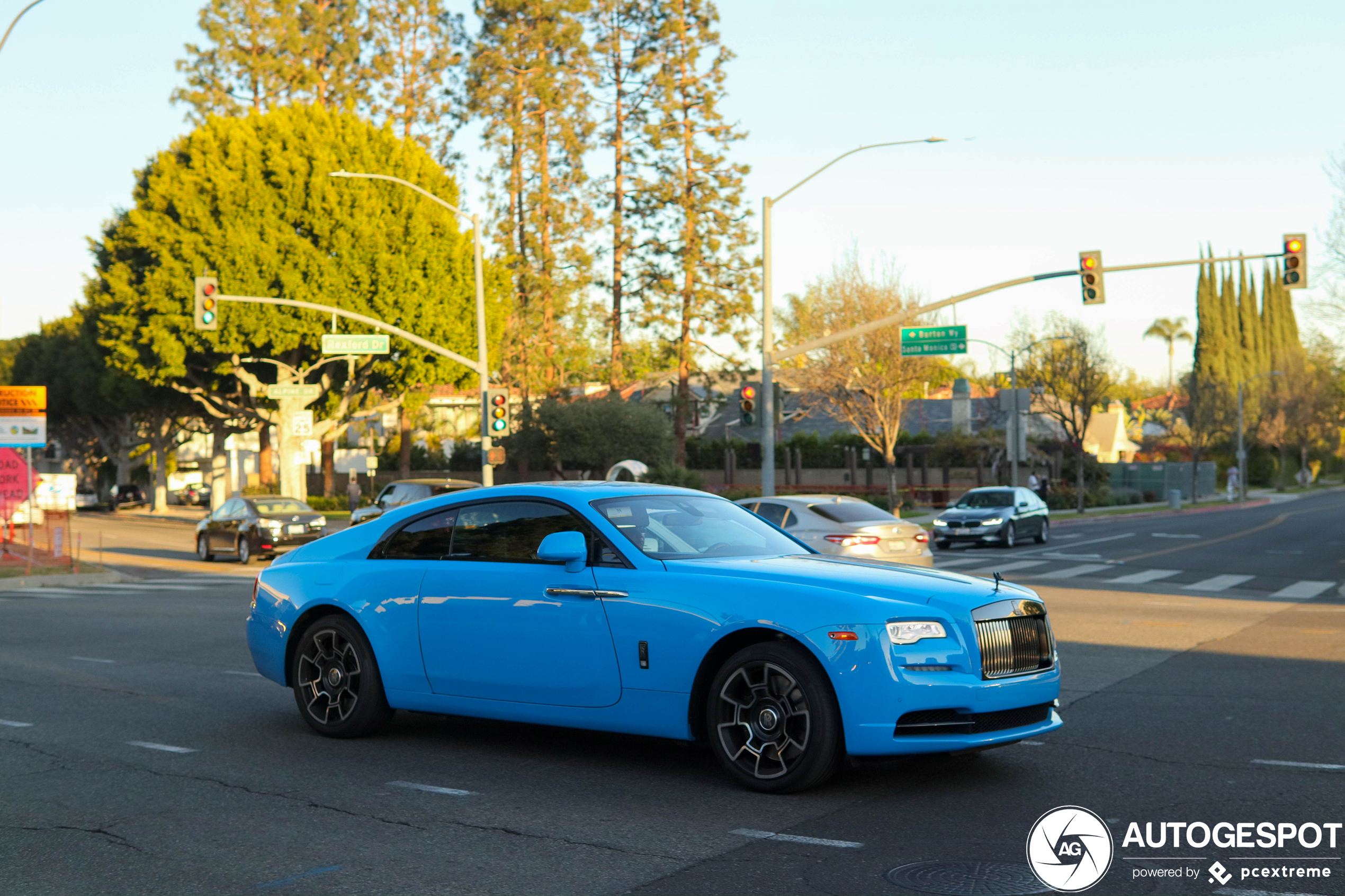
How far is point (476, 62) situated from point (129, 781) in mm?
50878

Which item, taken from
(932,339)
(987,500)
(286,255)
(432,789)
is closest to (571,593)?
(432,789)

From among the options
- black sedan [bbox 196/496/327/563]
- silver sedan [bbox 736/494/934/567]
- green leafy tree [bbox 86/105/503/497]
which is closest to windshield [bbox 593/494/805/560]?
silver sedan [bbox 736/494/934/567]

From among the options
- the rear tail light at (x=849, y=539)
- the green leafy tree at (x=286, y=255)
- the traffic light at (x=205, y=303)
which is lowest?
the rear tail light at (x=849, y=539)

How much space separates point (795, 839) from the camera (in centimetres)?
565

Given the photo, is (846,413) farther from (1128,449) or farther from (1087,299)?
(1128,449)

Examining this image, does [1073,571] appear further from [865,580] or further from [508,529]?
[865,580]

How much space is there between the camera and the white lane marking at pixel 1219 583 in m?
21.2

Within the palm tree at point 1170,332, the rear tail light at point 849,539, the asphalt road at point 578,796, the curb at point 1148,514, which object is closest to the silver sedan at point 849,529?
the rear tail light at point 849,539

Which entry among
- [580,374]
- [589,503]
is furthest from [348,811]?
[580,374]

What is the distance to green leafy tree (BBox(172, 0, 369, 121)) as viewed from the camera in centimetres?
5416

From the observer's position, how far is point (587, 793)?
21.7ft

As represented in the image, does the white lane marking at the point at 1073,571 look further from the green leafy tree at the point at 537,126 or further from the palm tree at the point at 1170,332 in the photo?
the palm tree at the point at 1170,332

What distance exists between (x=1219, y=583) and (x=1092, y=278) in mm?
7089

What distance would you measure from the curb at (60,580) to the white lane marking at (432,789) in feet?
64.3
